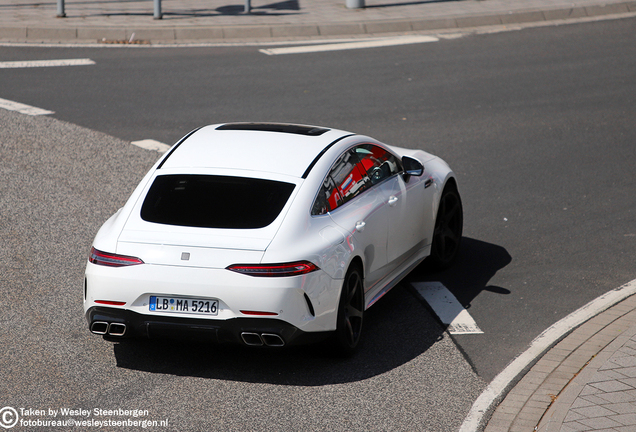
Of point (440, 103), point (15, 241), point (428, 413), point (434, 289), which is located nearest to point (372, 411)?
point (428, 413)

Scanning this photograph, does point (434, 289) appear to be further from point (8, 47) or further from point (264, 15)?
point (264, 15)

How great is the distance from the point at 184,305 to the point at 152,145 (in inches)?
236

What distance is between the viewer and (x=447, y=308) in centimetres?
726

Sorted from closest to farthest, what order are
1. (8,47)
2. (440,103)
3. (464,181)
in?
(464,181)
(440,103)
(8,47)

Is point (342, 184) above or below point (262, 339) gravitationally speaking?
above

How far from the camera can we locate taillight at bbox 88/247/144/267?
5.58m

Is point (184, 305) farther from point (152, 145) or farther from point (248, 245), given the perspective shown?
point (152, 145)

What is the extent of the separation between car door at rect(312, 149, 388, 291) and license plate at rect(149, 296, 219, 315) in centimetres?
104

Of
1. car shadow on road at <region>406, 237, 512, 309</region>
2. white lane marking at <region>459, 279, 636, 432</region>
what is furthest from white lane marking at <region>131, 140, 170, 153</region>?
white lane marking at <region>459, 279, 636, 432</region>

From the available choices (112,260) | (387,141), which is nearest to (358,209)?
(112,260)

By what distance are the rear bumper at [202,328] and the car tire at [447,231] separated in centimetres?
277

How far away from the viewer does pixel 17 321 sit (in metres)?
6.58

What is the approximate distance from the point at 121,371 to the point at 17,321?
1.27 meters

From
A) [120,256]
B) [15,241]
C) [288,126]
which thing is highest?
[288,126]
